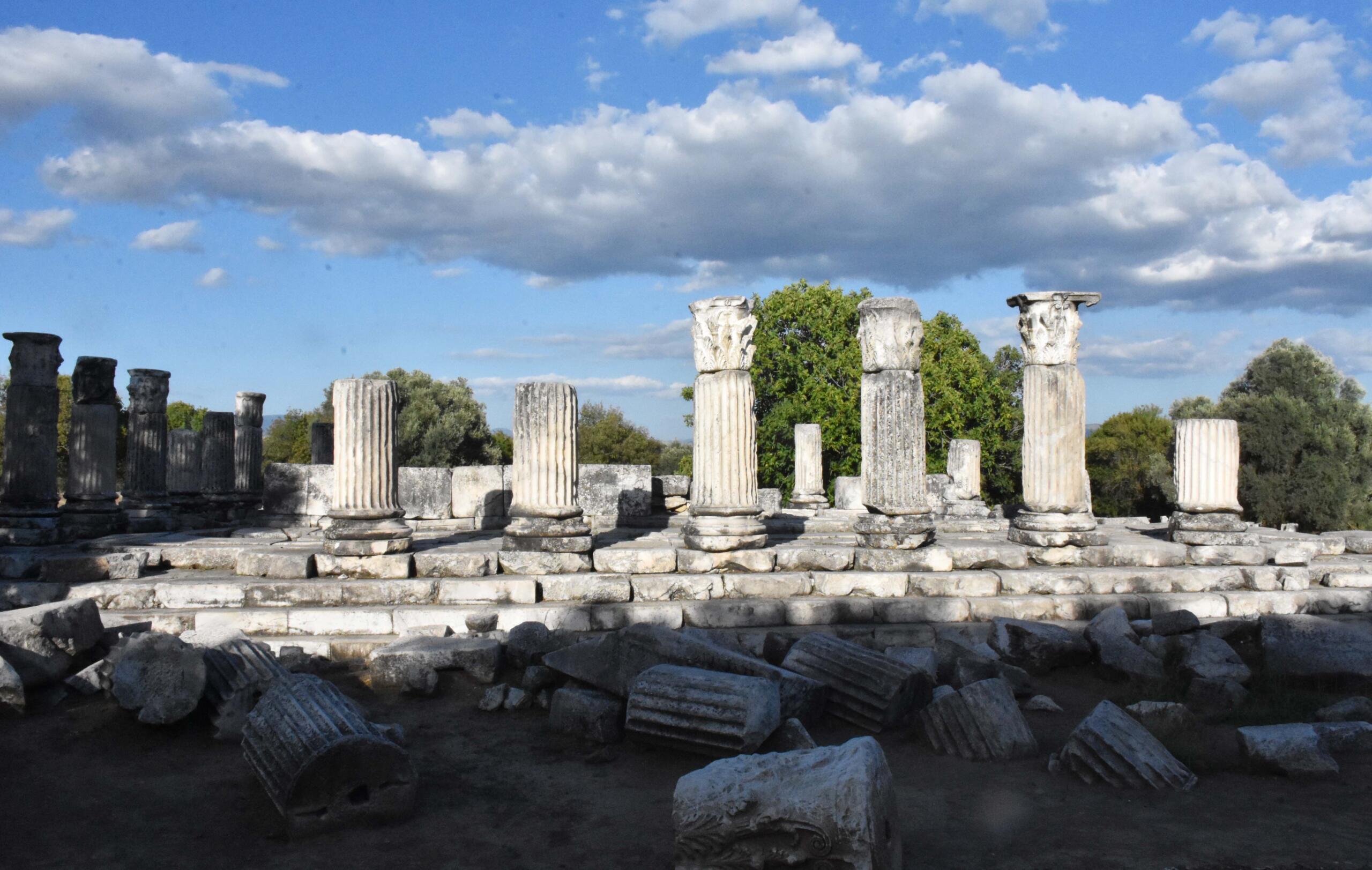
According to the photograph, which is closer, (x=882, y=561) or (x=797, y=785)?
(x=797, y=785)

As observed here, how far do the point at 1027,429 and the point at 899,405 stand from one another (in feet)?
6.36

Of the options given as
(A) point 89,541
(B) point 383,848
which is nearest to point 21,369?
(A) point 89,541

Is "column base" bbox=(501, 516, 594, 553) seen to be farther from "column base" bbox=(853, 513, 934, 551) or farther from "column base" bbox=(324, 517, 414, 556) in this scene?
"column base" bbox=(853, 513, 934, 551)

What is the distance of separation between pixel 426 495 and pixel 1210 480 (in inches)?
455

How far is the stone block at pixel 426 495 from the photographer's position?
1533 centimetres

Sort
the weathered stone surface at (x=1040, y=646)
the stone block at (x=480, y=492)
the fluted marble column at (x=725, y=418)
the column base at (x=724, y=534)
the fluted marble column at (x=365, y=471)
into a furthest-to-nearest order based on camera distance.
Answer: the stone block at (x=480, y=492) → the fluted marble column at (x=725, y=418) → the column base at (x=724, y=534) → the fluted marble column at (x=365, y=471) → the weathered stone surface at (x=1040, y=646)

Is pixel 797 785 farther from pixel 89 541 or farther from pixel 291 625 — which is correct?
pixel 89 541

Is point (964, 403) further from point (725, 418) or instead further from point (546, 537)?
point (546, 537)

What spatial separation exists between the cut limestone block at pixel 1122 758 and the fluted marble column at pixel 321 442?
17.5 meters

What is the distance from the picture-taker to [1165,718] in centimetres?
598

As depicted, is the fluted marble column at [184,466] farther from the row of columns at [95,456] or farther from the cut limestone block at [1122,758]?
the cut limestone block at [1122,758]

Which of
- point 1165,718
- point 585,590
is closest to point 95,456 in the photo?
point 585,590

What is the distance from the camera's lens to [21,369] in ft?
39.3

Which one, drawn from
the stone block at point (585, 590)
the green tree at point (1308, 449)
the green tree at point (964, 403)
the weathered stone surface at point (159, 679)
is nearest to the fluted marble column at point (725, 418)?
the stone block at point (585, 590)
